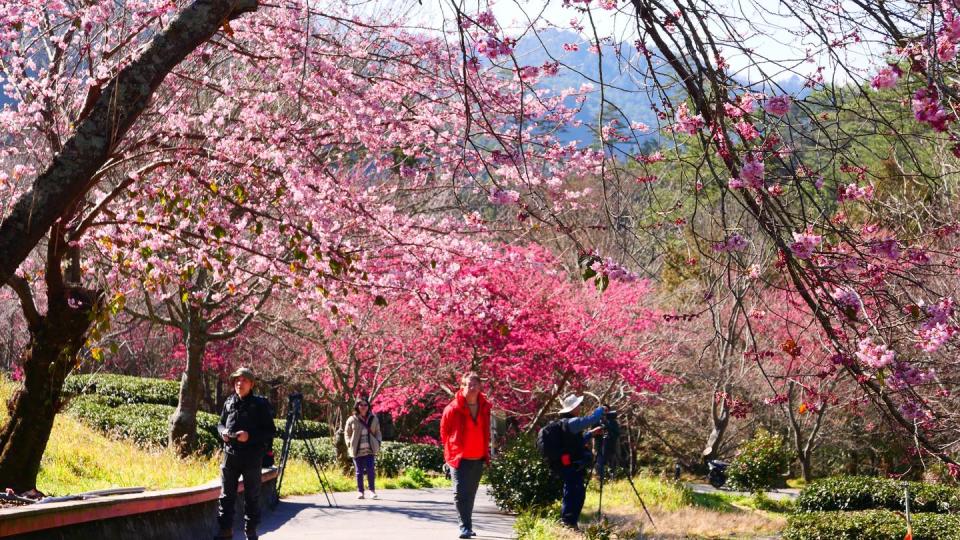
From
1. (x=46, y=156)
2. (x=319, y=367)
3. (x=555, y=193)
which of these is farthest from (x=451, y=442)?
(x=319, y=367)

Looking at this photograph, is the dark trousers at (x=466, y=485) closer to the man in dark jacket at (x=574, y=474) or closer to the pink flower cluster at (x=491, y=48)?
the man in dark jacket at (x=574, y=474)

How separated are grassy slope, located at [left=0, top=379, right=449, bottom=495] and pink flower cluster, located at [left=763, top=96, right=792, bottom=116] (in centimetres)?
941

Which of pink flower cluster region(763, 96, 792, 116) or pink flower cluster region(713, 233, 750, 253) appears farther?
pink flower cluster region(713, 233, 750, 253)

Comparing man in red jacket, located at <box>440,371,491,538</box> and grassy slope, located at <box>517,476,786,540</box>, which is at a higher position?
man in red jacket, located at <box>440,371,491,538</box>

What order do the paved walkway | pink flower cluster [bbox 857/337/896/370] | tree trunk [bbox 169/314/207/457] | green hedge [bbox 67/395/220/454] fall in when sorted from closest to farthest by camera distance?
pink flower cluster [bbox 857/337/896/370] → the paved walkway → tree trunk [bbox 169/314/207/457] → green hedge [bbox 67/395/220/454]

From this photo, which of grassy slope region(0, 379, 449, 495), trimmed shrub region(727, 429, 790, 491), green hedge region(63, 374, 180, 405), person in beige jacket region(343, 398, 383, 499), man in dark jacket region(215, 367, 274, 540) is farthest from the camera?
green hedge region(63, 374, 180, 405)

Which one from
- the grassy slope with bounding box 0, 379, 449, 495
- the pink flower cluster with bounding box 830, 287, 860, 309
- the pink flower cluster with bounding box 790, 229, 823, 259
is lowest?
the grassy slope with bounding box 0, 379, 449, 495

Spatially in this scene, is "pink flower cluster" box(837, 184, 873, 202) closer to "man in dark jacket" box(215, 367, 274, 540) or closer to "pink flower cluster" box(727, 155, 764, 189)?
"pink flower cluster" box(727, 155, 764, 189)

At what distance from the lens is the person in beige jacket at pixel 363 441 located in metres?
17.3

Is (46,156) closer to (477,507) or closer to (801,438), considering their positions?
(477,507)

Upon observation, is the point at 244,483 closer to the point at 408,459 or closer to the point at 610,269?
the point at 610,269

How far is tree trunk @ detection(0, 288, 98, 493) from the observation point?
10.8 m

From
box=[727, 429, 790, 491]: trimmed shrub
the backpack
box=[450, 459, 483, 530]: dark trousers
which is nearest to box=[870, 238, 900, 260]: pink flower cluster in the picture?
box=[450, 459, 483, 530]: dark trousers

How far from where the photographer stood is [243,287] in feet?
56.2
